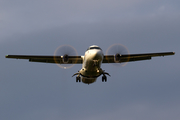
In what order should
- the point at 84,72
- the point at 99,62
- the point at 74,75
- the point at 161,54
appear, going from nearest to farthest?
the point at 99,62 < the point at 84,72 < the point at 74,75 < the point at 161,54

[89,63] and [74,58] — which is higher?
[74,58]

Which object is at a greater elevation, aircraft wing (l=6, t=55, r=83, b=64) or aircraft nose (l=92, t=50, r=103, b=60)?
aircraft wing (l=6, t=55, r=83, b=64)

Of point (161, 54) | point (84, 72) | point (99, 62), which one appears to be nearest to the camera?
point (99, 62)

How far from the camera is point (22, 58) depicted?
2945 centimetres

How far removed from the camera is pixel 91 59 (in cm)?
2428

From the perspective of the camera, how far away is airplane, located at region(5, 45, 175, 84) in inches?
968

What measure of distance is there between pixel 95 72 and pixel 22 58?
10163 mm

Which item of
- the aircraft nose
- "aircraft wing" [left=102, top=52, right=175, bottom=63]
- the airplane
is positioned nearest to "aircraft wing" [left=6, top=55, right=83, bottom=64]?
the airplane

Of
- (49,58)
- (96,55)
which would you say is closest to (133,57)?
(96,55)

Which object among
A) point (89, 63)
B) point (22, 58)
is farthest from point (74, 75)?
point (22, 58)

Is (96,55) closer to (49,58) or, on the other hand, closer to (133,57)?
(49,58)

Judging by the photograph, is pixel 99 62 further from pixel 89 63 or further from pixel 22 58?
pixel 22 58

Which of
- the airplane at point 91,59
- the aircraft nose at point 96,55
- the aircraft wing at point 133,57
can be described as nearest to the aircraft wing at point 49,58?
the airplane at point 91,59

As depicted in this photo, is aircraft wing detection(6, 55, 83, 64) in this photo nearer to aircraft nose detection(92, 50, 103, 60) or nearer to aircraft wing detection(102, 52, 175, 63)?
aircraft wing detection(102, 52, 175, 63)
